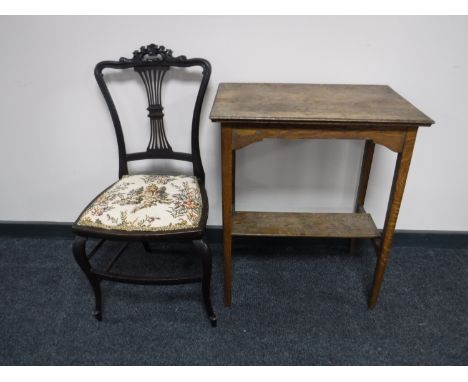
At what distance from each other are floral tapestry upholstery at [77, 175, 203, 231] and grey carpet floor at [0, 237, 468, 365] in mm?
478

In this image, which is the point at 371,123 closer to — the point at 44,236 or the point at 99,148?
the point at 99,148

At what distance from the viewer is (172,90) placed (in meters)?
1.56

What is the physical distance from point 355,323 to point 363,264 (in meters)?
0.39

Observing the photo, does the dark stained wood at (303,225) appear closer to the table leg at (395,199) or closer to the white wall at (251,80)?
the table leg at (395,199)

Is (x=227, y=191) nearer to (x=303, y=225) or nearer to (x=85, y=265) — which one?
(x=303, y=225)

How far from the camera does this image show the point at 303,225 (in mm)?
1489

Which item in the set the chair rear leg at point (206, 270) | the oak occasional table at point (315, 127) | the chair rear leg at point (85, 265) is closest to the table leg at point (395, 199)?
the oak occasional table at point (315, 127)

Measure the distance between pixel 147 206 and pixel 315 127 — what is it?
671 millimetres

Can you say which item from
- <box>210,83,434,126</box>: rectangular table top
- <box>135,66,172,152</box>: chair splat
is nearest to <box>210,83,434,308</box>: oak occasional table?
<box>210,83,434,126</box>: rectangular table top

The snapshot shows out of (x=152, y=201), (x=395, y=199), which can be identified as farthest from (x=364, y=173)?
(x=152, y=201)

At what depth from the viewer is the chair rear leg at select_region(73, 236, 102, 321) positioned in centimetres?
131

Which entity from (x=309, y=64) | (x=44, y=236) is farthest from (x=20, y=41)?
(x=309, y=64)

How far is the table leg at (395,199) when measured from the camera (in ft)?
3.81

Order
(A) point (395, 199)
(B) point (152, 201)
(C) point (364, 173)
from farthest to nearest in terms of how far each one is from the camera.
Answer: (C) point (364, 173)
(B) point (152, 201)
(A) point (395, 199)
